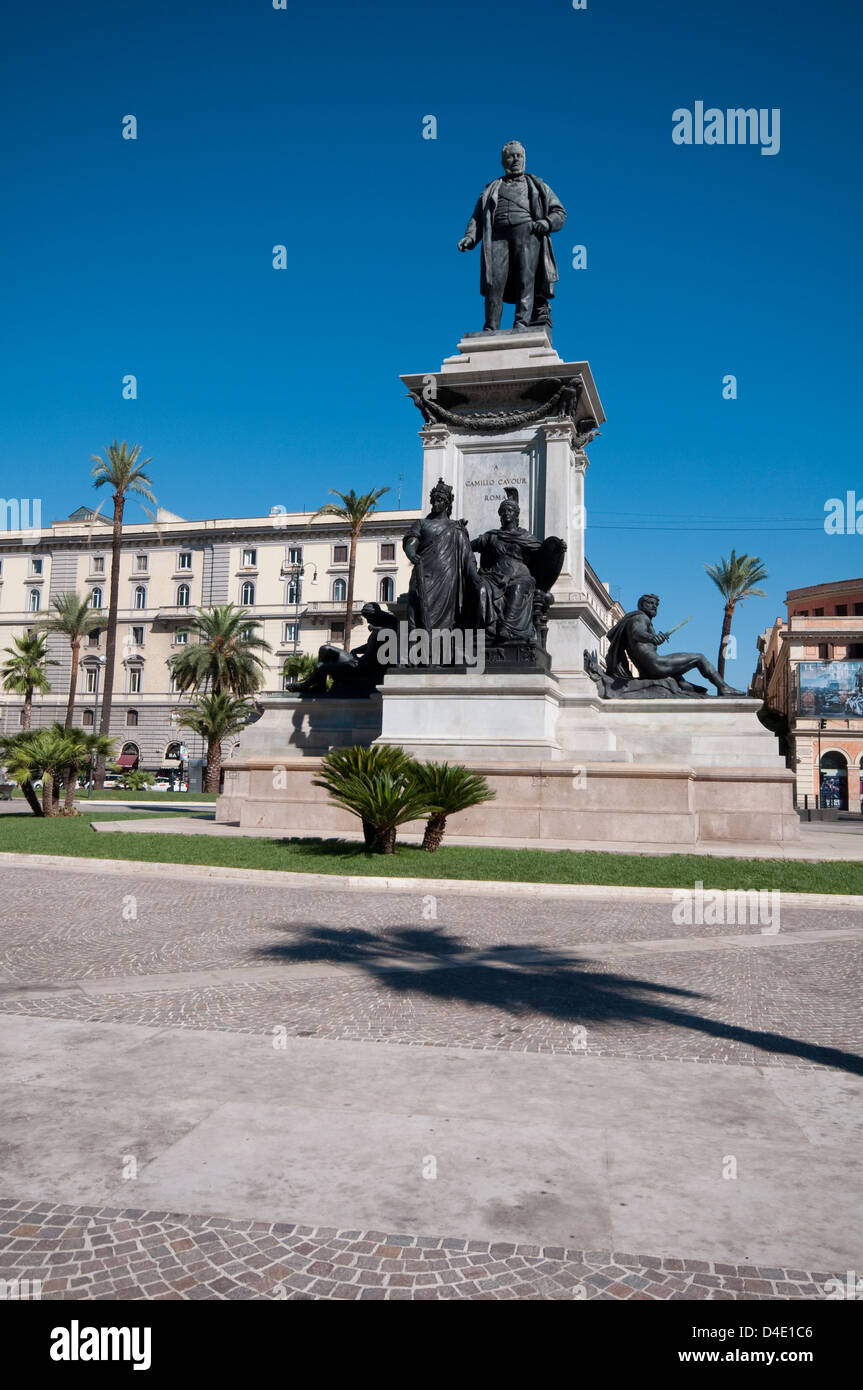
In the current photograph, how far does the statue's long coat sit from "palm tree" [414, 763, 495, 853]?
46.1 ft

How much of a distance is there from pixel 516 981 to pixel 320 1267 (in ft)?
13.9

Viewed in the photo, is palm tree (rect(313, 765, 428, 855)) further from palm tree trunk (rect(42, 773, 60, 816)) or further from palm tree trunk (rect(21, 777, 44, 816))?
palm tree trunk (rect(21, 777, 44, 816))

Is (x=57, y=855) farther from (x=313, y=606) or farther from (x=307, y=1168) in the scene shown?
(x=313, y=606)

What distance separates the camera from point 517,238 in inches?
895

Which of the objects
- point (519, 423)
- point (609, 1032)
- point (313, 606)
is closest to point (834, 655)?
point (313, 606)

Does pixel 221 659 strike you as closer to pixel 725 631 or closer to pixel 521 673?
pixel 725 631

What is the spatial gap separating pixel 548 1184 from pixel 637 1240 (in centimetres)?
46

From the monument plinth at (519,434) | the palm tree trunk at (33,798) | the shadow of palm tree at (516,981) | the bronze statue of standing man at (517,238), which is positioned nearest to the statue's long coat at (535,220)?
the bronze statue of standing man at (517,238)

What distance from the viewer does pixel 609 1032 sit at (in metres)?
5.61

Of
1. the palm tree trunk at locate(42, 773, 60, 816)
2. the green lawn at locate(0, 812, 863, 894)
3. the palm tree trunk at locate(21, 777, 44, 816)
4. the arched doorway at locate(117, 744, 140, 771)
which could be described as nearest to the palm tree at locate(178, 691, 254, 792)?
the palm tree trunk at locate(21, 777, 44, 816)

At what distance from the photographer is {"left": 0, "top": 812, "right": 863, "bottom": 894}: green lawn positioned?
38.3ft

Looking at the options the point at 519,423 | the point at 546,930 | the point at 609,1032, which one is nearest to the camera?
the point at 609,1032

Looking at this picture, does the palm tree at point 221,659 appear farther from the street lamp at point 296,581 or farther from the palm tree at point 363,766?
the palm tree at point 363,766

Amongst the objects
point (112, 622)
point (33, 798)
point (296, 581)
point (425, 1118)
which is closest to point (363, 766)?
point (425, 1118)
